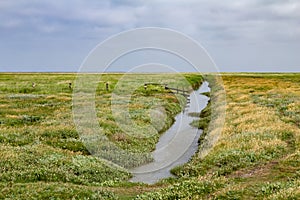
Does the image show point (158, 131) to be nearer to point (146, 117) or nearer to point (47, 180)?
point (146, 117)

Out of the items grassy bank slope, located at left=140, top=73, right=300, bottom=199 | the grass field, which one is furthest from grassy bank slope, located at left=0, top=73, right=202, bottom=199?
grassy bank slope, located at left=140, top=73, right=300, bottom=199

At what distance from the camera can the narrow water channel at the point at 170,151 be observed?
68.4 ft

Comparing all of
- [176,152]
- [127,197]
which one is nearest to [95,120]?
[176,152]

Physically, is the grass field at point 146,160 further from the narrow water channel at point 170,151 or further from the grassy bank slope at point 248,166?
the narrow water channel at point 170,151

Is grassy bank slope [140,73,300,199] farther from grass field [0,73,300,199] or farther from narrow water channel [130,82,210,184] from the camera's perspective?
narrow water channel [130,82,210,184]

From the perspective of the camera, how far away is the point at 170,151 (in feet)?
88.8

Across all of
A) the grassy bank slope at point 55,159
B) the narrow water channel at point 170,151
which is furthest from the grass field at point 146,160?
the narrow water channel at point 170,151

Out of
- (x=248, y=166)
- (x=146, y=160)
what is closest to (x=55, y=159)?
(x=146, y=160)

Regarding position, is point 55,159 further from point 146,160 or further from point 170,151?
point 170,151

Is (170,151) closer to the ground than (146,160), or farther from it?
closer to the ground

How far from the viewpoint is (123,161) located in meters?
22.6

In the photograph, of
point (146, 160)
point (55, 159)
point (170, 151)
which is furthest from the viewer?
point (170, 151)

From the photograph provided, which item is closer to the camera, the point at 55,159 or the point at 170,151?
the point at 55,159

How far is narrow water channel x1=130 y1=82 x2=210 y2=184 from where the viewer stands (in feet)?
68.4
